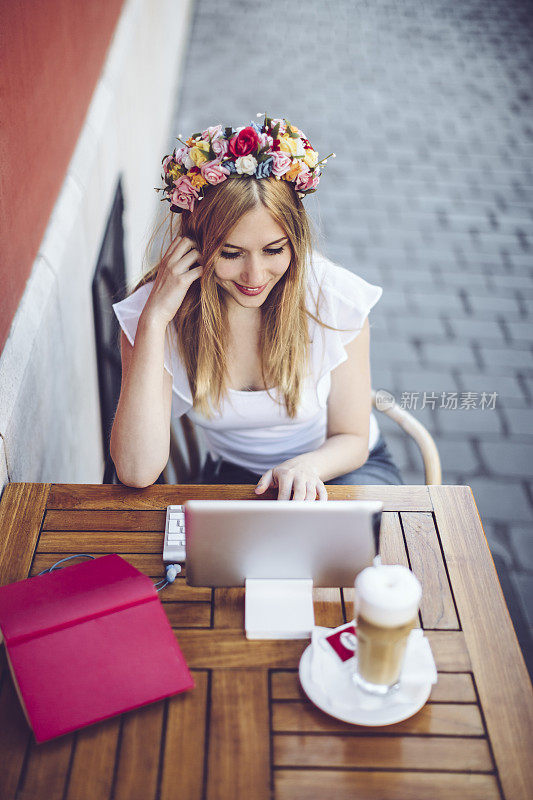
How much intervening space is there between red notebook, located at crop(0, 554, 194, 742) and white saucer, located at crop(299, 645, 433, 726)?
21 centimetres

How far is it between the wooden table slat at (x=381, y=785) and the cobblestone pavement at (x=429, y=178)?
1261 millimetres

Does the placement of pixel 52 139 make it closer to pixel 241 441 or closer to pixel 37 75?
pixel 37 75

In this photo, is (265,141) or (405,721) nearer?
(405,721)

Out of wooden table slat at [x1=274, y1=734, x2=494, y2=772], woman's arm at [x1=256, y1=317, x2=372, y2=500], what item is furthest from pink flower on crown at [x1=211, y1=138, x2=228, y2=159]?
wooden table slat at [x1=274, y1=734, x2=494, y2=772]

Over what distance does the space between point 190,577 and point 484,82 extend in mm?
5732

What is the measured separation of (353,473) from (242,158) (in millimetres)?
928

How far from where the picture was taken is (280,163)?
5.39 ft

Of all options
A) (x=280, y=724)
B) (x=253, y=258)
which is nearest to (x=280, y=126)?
(x=253, y=258)

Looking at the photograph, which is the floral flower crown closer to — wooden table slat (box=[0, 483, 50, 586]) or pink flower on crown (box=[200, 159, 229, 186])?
pink flower on crown (box=[200, 159, 229, 186])

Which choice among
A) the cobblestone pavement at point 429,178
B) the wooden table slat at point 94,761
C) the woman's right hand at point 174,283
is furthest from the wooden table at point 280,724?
the cobblestone pavement at point 429,178

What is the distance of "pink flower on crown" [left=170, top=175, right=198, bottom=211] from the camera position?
1691 mm

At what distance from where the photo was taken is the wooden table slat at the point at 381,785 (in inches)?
42.8

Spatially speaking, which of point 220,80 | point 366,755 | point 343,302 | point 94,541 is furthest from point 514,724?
point 220,80

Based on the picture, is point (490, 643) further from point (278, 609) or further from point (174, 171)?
point (174, 171)
